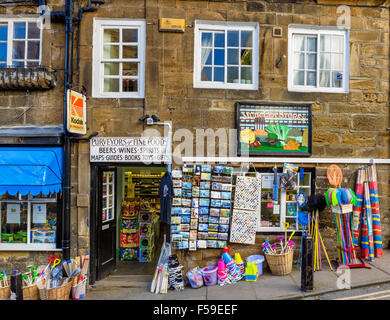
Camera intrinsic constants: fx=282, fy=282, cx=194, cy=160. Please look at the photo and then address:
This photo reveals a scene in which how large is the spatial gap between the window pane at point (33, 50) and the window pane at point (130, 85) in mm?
2030

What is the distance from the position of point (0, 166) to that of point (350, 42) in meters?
7.95

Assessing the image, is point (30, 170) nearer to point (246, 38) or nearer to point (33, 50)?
point (33, 50)

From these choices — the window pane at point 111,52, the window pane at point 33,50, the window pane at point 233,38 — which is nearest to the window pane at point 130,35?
the window pane at point 111,52

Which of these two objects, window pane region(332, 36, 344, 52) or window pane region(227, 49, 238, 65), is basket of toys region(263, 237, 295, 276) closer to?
window pane region(227, 49, 238, 65)

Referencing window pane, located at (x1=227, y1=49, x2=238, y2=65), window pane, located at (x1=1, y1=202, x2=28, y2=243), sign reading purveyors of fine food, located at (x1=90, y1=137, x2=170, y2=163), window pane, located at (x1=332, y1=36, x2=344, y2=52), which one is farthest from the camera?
window pane, located at (x1=332, y1=36, x2=344, y2=52)

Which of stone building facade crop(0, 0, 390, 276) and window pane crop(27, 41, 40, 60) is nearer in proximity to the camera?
stone building facade crop(0, 0, 390, 276)

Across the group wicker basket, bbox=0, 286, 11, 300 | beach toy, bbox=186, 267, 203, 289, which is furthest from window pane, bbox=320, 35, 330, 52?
wicker basket, bbox=0, 286, 11, 300

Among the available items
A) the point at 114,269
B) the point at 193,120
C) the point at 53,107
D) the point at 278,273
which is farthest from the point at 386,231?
the point at 53,107

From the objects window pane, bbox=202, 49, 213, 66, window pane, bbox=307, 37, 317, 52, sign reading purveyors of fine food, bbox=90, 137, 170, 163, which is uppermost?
window pane, bbox=307, 37, 317, 52

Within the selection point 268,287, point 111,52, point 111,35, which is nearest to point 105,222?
point 268,287

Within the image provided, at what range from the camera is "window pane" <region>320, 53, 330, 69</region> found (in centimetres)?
663

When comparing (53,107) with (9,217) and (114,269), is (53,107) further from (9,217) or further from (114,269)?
(114,269)

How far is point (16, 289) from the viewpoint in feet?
14.8

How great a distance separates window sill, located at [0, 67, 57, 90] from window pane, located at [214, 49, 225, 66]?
359 centimetres
